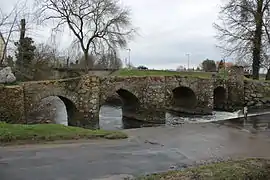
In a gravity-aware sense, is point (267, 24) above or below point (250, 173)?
above


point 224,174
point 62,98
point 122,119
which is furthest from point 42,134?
point 122,119

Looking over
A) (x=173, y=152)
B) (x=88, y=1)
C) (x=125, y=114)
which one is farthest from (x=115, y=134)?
(x=88, y=1)

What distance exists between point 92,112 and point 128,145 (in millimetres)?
11327

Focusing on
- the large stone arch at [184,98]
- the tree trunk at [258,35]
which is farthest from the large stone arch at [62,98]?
the tree trunk at [258,35]

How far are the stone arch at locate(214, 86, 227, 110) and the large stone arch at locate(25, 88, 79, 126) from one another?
1389cm

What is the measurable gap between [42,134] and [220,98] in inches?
902

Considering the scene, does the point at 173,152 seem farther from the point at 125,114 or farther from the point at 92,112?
the point at 125,114

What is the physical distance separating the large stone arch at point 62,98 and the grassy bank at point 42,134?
814cm

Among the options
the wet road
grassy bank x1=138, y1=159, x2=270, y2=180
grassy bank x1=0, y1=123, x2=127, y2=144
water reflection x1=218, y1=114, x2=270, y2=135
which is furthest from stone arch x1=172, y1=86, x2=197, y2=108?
grassy bank x1=138, y1=159, x2=270, y2=180

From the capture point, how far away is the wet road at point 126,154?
7031mm

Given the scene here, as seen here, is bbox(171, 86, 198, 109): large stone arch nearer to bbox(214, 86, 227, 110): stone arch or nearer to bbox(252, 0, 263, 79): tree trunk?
bbox(214, 86, 227, 110): stone arch

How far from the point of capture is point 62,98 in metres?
21.3

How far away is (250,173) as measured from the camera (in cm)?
565

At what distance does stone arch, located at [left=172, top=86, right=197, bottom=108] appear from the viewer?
28.5 meters
